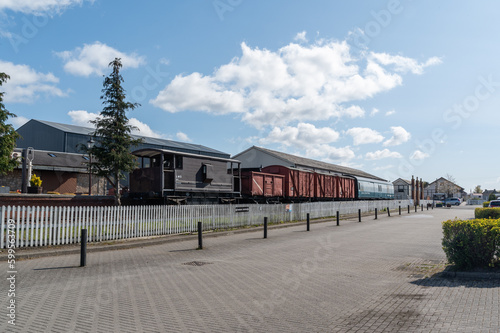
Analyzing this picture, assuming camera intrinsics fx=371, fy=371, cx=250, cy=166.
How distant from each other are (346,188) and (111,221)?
103 ft

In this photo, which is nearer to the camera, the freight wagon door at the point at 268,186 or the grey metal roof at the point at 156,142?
the freight wagon door at the point at 268,186

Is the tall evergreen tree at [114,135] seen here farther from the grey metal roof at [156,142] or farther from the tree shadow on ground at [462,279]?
the grey metal roof at [156,142]

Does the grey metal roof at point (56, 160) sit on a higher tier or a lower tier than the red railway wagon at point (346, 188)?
higher

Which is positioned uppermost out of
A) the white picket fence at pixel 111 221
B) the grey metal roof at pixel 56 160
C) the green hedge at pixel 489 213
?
the grey metal roof at pixel 56 160

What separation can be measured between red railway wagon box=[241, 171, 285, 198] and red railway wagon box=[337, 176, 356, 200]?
12075mm

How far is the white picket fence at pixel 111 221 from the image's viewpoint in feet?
39.2

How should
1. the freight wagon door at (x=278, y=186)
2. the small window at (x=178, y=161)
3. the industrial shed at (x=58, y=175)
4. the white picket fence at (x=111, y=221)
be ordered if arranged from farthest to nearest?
the industrial shed at (x=58, y=175)
the freight wagon door at (x=278, y=186)
the small window at (x=178, y=161)
the white picket fence at (x=111, y=221)

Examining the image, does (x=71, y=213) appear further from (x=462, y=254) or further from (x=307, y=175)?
(x=307, y=175)

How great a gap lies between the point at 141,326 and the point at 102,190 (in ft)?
122

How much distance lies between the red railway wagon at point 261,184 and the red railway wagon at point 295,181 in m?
0.68

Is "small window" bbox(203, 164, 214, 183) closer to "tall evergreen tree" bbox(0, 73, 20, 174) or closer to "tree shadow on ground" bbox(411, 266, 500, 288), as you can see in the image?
"tall evergreen tree" bbox(0, 73, 20, 174)

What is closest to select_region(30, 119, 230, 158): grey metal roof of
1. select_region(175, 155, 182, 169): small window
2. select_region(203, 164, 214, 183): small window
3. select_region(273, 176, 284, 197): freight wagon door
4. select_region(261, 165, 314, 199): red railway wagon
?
→ select_region(261, 165, 314, 199): red railway wagon

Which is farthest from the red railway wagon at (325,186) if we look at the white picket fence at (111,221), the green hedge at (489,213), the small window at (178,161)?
the small window at (178,161)

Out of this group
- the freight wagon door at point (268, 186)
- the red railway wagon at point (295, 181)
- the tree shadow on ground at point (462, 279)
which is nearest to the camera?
the tree shadow on ground at point (462, 279)
